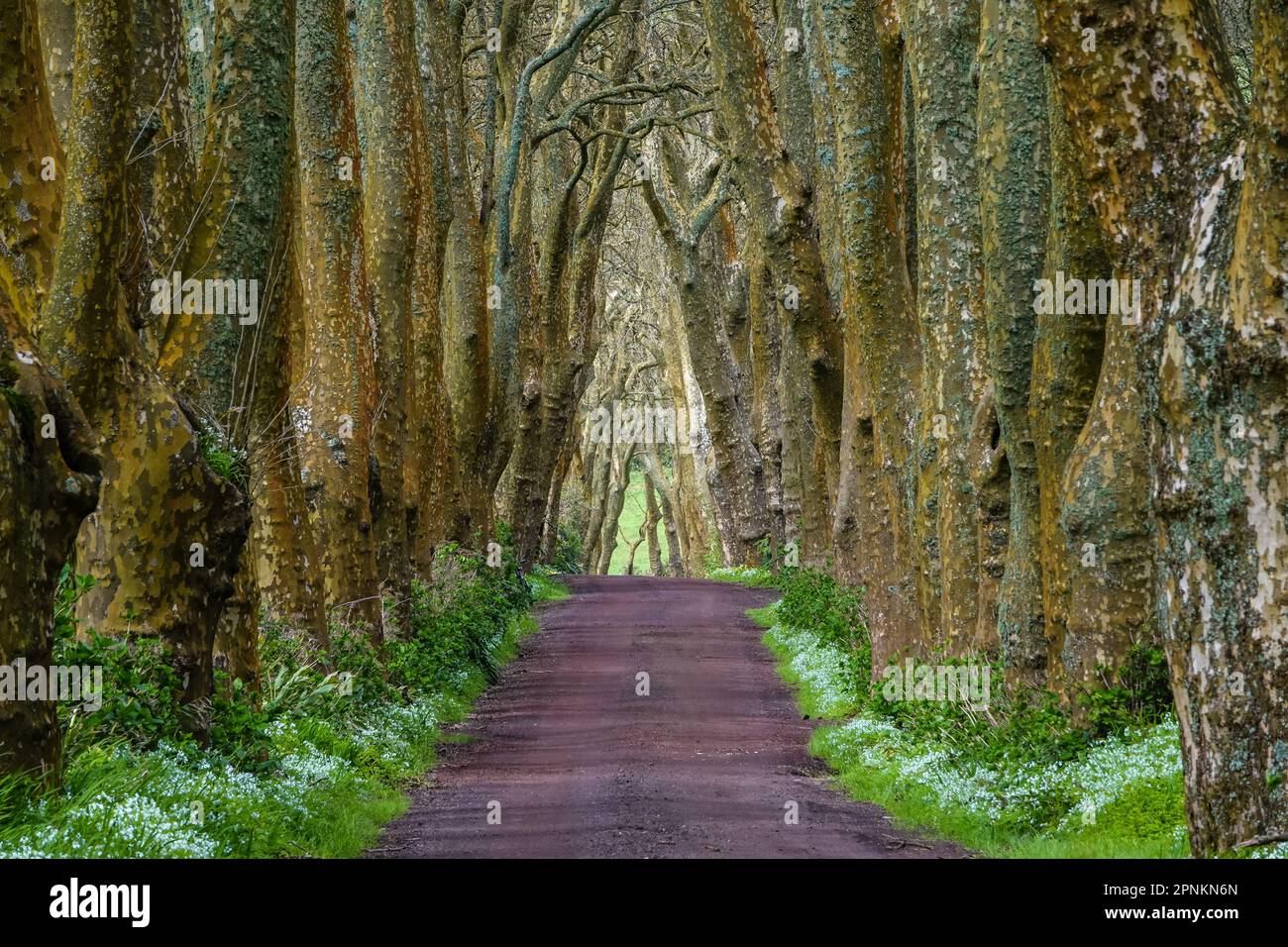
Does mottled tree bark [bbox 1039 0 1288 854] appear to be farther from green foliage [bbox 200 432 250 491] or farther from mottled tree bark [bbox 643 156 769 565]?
mottled tree bark [bbox 643 156 769 565]

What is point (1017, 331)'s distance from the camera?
38.1 ft

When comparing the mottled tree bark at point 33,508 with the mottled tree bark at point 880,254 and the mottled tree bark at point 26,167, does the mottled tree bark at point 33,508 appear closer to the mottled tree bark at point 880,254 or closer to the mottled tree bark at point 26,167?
the mottled tree bark at point 26,167

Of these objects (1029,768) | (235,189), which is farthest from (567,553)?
(1029,768)

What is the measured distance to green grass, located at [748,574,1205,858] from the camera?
8508 mm

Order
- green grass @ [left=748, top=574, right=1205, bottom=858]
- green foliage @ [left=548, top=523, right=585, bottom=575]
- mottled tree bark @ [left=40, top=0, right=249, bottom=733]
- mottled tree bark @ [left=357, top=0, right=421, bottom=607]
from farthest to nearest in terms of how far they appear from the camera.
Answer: green foliage @ [left=548, top=523, right=585, bottom=575] < mottled tree bark @ [left=357, top=0, right=421, bottom=607] < mottled tree bark @ [left=40, top=0, right=249, bottom=733] < green grass @ [left=748, top=574, right=1205, bottom=858]

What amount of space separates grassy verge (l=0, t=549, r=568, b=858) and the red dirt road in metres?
0.39

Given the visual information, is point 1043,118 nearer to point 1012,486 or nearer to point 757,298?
point 1012,486

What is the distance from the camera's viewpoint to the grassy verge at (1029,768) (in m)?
8.53

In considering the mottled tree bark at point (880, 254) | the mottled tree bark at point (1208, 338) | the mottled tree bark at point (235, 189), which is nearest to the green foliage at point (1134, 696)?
the mottled tree bark at point (1208, 338)

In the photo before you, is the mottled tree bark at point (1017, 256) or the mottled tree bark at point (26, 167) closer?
the mottled tree bark at point (26, 167)

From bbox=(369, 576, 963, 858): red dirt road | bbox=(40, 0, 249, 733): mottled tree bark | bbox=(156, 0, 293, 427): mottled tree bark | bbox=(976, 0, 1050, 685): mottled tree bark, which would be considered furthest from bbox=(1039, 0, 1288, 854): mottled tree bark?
bbox=(156, 0, 293, 427): mottled tree bark

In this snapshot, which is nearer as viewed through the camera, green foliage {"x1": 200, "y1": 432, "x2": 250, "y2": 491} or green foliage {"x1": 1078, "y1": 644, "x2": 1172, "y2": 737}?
green foliage {"x1": 1078, "y1": 644, "x2": 1172, "y2": 737}
